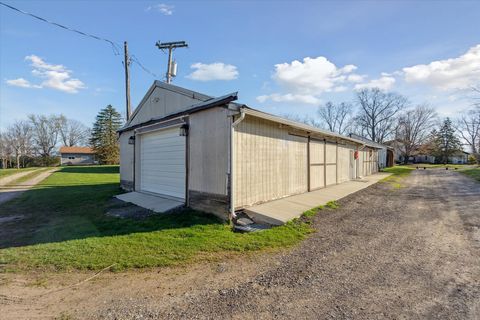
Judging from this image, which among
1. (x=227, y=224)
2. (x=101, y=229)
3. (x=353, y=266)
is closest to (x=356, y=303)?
(x=353, y=266)

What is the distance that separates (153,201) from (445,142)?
5901cm

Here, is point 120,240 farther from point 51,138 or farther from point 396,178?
point 51,138

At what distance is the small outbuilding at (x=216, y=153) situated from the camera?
6035 mm

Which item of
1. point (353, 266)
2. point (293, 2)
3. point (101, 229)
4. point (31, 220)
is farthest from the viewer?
point (293, 2)

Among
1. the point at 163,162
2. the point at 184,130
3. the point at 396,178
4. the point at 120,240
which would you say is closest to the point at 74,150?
the point at 163,162

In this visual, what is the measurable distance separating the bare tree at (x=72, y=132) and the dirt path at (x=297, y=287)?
6080 cm

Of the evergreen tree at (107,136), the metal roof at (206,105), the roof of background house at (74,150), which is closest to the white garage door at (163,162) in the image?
the metal roof at (206,105)

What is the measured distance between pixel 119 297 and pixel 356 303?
2696 mm

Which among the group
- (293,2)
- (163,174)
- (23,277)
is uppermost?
(293,2)

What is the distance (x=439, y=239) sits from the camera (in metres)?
4.81

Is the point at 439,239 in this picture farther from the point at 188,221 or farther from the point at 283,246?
the point at 188,221

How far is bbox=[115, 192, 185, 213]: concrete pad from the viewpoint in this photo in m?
7.23

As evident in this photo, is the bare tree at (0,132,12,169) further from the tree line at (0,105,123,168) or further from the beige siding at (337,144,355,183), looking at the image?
the beige siding at (337,144,355,183)

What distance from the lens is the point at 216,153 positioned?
6203mm
